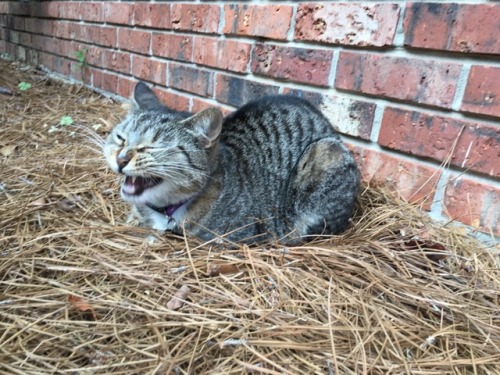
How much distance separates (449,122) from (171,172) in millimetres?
1226

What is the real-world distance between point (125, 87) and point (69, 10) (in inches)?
57.9

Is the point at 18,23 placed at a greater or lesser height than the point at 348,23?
lesser

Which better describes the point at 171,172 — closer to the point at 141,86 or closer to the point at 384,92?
the point at 141,86

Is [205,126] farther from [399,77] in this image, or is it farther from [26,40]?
[26,40]

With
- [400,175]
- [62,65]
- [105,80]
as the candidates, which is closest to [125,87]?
[105,80]

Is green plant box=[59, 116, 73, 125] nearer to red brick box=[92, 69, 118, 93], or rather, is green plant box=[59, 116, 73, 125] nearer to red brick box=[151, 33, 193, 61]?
red brick box=[92, 69, 118, 93]

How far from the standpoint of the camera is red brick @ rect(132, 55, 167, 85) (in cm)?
325

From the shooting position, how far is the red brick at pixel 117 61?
361cm

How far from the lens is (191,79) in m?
2.98

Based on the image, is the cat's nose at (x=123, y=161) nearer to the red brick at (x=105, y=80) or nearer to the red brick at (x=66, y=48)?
the red brick at (x=105, y=80)

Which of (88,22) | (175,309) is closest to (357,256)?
(175,309)

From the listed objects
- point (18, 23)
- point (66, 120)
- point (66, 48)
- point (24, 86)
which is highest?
point (18, 23)

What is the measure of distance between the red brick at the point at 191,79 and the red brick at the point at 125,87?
571mm

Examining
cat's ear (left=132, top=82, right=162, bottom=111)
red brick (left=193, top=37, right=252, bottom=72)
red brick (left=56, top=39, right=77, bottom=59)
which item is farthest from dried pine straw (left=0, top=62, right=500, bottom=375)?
red brick (left=56, top=39, right=77, bottom=59)
